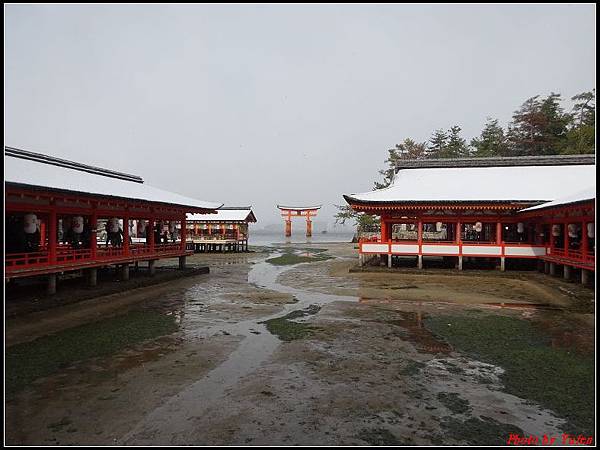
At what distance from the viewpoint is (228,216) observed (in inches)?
1935

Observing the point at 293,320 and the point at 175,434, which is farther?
the point at 293,320

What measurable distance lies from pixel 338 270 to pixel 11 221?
57.4ft

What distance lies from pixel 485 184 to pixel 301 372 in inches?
937

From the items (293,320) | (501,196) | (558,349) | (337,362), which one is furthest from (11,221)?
(501,196)

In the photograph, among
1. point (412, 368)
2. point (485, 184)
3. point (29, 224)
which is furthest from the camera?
point (485, 184)

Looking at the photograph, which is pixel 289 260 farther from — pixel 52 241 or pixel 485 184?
pixel 52 241

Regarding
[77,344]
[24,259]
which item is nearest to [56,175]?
[24,259]

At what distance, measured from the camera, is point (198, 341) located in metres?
10.1

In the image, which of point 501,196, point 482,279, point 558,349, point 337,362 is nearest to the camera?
point 337,362

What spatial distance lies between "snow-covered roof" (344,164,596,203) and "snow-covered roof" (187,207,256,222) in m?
22.5

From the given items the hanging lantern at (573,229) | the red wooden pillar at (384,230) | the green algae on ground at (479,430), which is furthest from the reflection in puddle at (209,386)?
the hanging lantern at (573,229)

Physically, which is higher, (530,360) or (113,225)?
(113,225)

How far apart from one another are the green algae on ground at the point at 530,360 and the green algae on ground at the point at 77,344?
7.78 m

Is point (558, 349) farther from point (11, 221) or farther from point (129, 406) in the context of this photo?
point (11, 221)
